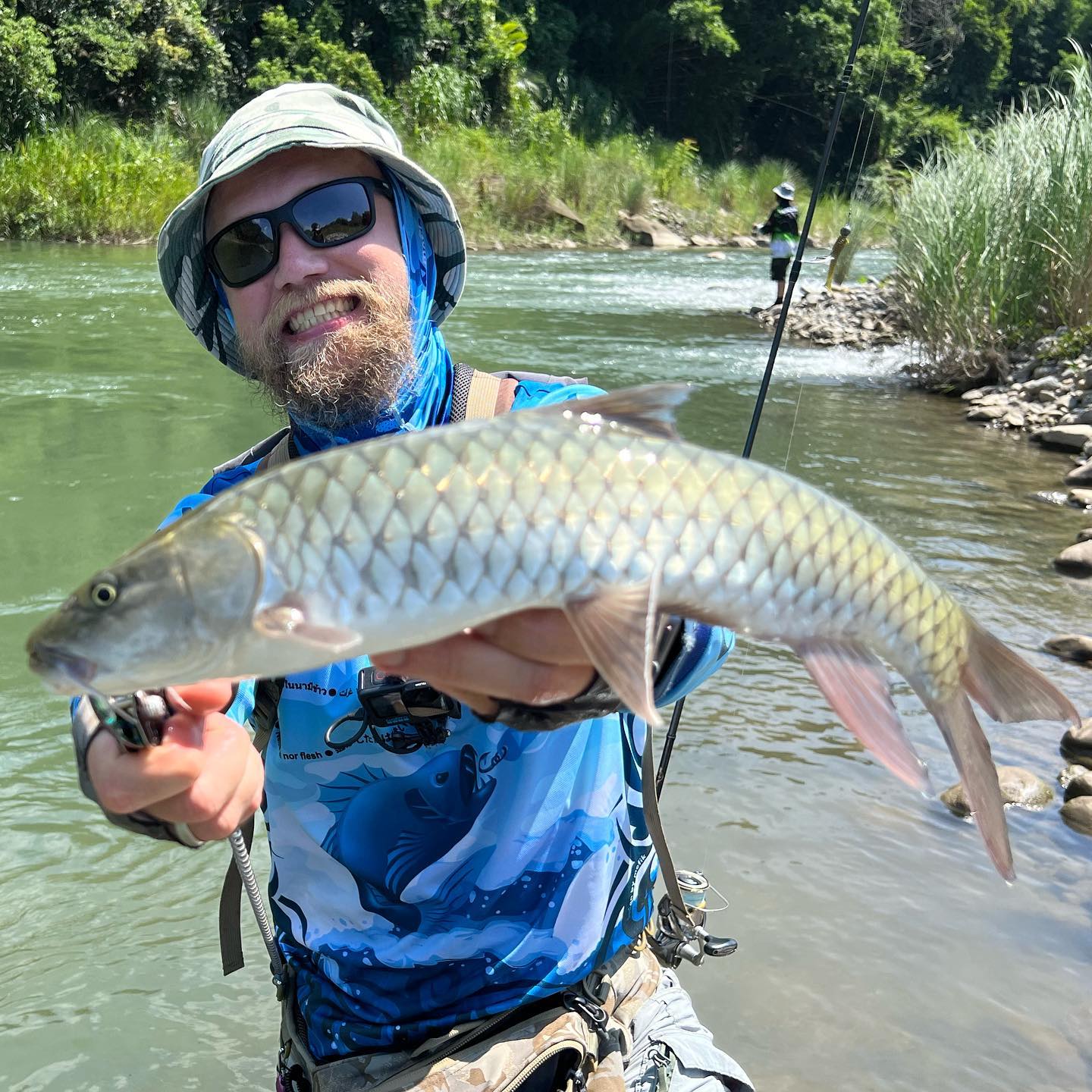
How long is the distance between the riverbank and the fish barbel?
16640 mm

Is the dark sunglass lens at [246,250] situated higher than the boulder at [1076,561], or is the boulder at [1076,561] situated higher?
the dark sunglass lens at [246,250]

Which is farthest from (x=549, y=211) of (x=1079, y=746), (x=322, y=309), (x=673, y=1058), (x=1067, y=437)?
(x=673, y=1058)

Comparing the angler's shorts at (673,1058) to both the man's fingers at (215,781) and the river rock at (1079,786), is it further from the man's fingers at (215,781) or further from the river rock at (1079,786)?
the river rock at (1079,786)

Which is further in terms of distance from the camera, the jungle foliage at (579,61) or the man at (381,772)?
the jungle foliage at (579,61)

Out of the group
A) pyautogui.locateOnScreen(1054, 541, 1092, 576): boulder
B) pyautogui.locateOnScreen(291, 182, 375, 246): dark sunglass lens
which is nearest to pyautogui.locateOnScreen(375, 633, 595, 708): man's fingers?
pyautogui.locateOnScreen(291, 182, 375, 246): dark sunglass lens

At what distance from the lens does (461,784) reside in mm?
2059

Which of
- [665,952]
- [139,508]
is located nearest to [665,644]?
[665,952]

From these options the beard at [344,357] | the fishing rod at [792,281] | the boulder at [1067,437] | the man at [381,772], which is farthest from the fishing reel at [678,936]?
the boulder at [1067,437]

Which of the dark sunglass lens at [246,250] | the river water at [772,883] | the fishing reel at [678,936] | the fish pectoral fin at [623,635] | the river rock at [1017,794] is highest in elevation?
the dark sunglass lens at [246,250]

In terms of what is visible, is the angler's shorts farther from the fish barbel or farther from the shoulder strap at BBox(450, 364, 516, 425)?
the shoulder strap at BBox(450, 364, 516, 425)

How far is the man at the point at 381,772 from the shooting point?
1.97m

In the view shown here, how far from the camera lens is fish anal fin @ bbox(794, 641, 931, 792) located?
4.91ft

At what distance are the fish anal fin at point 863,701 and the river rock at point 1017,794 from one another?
7.86ft

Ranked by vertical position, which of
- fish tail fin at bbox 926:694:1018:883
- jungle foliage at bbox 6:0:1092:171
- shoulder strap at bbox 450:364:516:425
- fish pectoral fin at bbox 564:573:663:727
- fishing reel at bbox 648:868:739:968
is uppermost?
jungle foliage at bbox 6:0:1092:171
